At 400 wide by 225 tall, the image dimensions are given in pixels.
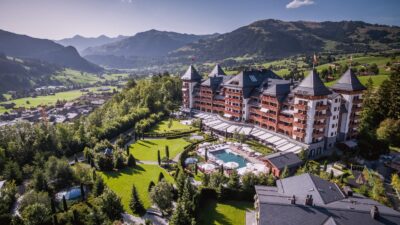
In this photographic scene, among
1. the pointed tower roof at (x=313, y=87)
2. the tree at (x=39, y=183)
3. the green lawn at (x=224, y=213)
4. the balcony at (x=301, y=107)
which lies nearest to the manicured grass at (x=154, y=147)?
the tree at (x=39, y=183)

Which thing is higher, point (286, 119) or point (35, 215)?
point (286, 119)

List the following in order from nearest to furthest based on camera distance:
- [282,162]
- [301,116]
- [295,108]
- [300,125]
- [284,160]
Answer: [282,162] → [284,160] → [301,116] → [300,125] → [295,108]

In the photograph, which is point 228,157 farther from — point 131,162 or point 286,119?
point 131,162

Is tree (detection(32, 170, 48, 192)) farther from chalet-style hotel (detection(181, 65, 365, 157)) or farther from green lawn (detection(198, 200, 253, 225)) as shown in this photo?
chalet-style hotel (detection(181, 65, 365, 157))

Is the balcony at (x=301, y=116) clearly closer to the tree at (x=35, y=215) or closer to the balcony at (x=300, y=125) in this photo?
the balcony at (x=300, y=125)

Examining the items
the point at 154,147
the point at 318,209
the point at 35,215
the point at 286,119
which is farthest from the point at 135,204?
the point at 286,119

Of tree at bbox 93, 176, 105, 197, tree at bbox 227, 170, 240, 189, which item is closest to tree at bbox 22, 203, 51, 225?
tree at bbox 93, 176, 105, 197

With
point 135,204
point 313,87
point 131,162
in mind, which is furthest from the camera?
point 313,87
